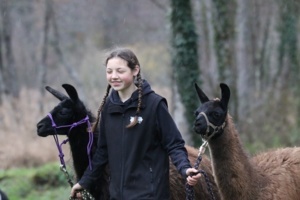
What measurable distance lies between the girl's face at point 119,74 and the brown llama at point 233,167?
Answer: 0.91 metres

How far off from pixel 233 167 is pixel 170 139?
1.21 m

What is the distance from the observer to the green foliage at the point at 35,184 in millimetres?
12195

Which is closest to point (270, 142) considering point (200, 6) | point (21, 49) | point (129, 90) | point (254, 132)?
point (254, 132)

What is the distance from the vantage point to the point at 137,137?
19.4 feet

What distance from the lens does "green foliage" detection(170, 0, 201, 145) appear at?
1209 centimetres

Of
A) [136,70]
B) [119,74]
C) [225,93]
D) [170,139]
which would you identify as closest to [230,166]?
[225,93]

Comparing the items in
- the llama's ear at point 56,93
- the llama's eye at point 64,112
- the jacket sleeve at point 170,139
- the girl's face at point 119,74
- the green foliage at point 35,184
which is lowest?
the green foliage at point 35,184

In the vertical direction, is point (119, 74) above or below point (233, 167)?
above

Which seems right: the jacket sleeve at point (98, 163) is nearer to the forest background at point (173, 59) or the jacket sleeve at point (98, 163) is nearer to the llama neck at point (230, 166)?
the forest background at point (173, 59)

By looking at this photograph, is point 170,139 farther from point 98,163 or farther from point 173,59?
point 173,59

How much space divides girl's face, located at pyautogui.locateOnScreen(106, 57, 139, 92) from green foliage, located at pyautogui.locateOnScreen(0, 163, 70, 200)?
611cm

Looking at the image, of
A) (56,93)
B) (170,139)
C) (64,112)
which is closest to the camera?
(170,139)

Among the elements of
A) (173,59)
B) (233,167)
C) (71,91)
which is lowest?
(233,167)

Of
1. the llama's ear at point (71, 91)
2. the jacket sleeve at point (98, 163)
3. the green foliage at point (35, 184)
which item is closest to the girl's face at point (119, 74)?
the jacket sleeve at point (98, 163)
